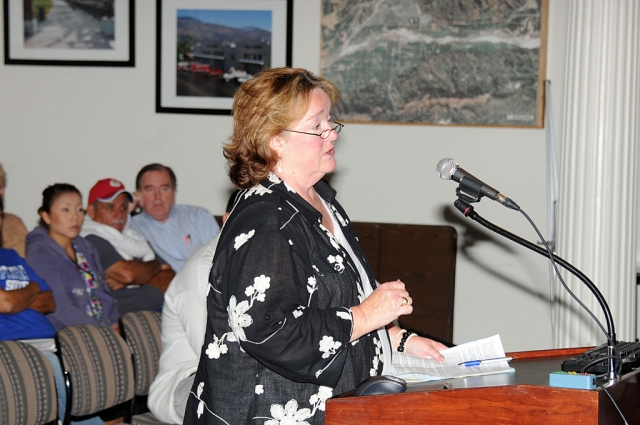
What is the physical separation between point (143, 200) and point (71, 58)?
115cm

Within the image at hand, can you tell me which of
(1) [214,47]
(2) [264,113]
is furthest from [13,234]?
(2) [264,113]

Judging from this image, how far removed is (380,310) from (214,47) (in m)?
3.78

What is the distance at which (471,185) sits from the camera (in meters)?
1.72

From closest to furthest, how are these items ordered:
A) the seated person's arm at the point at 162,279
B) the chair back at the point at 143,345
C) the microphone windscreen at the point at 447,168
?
the microphone windscreen at the point at 447,168
the chair back at the point at 143,345
the seated person's arm at the point at 162,279

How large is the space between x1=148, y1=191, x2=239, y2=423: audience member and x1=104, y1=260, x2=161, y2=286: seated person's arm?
5.75ft

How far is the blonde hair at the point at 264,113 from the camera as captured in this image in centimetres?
183

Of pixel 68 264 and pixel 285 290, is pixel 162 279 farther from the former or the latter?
pixel 285 290

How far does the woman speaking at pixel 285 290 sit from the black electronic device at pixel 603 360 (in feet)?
1.14

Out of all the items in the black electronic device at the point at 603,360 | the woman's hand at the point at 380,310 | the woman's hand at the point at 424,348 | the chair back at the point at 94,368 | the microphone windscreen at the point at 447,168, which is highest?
the microphone windscreen at the point at 447,168

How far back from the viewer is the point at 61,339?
2.84 meters

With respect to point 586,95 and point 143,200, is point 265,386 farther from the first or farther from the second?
point 143,200

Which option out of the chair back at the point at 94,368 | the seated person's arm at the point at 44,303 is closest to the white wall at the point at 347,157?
the seated person's arm at the point at 44,303

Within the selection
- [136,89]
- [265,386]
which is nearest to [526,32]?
[136,89]

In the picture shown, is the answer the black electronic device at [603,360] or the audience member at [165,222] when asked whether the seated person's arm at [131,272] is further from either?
the black electronic device at [603,360]
